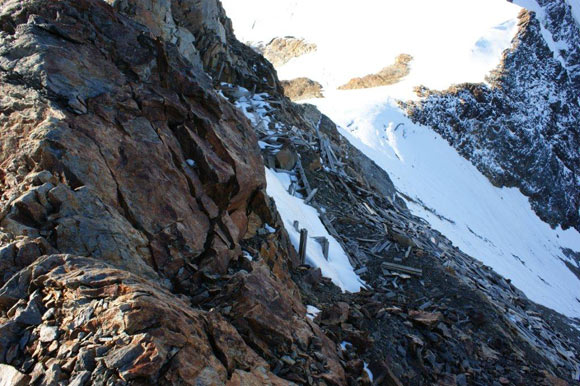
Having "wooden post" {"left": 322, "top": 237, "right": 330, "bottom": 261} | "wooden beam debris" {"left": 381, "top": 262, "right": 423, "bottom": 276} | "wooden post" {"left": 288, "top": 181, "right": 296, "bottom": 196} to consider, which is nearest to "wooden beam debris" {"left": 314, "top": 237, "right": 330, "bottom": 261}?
"wooden post" {"left": 322, "top": 237, "right": 330, "bottom": 261}

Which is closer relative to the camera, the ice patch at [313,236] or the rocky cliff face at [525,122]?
the ice patch at [313,236]

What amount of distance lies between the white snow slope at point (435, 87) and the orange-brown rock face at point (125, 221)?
59.2 ft

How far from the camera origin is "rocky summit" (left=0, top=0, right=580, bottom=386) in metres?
3.25

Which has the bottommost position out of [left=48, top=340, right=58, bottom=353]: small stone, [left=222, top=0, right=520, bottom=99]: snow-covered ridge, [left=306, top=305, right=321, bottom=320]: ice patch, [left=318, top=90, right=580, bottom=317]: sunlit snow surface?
[left=318, top=90, right=580, bottom=317]: sunlit snow surface

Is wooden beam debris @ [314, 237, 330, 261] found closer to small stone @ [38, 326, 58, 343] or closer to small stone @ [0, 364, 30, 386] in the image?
small stone @ [38, 326, 58, 343]

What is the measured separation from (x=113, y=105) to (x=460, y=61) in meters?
47.5

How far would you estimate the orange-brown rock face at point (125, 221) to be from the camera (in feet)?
10.4

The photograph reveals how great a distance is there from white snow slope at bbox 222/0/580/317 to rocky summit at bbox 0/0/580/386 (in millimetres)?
14849

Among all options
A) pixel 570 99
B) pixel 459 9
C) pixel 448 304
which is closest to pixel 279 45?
pixel 459 9

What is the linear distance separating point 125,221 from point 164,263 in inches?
27.7

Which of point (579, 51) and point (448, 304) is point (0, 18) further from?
point (579, 51)

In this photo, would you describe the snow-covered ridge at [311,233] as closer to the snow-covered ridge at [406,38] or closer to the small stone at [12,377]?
the small stone at [12,377]

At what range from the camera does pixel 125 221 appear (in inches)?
186

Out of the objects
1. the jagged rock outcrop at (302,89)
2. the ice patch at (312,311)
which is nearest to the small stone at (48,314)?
the ice patch at (312,311)
